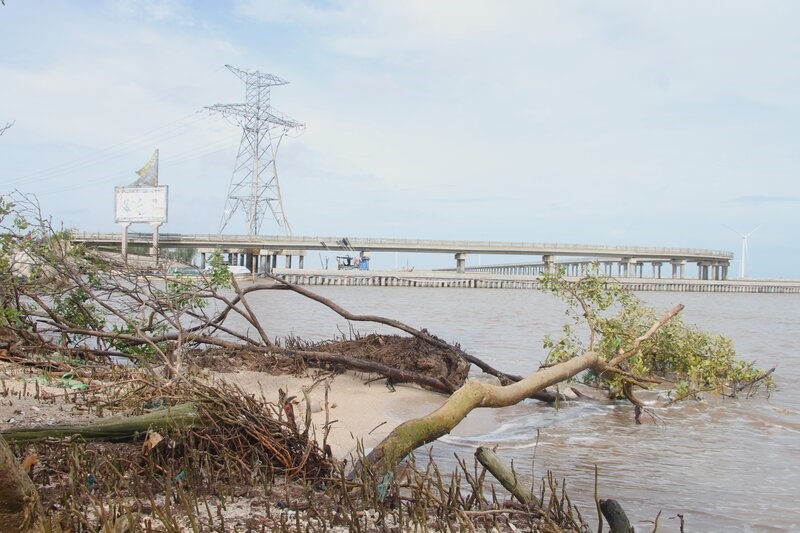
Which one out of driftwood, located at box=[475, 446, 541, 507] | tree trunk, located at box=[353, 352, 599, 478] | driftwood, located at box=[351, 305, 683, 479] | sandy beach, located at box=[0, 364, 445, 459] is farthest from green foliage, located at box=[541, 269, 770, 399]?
driftwood, located at box=[475, 446, 541, 507]

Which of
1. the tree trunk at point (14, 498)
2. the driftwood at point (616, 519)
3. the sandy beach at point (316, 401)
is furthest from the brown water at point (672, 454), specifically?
the tree trunk at point (14, 498)

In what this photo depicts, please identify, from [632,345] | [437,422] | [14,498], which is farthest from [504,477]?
[632,345]

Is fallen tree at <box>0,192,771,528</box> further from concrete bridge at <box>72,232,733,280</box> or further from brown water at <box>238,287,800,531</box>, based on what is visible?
concrete bridge at <box>72,232,733,280</box>

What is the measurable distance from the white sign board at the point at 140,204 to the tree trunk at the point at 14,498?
69637 millimetres

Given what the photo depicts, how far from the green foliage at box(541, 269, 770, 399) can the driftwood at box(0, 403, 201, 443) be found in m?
5.72

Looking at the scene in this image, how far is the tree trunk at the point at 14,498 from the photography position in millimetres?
2734

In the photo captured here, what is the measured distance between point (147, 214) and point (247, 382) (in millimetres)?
65232

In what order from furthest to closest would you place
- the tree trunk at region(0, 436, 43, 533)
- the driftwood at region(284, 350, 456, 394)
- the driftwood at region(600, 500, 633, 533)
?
1. the driftwood at region(284, 350, 456, 394)
2. the driftwood at region(600, 500, 633, 533)
3. the tree trunk at region(0, 436, 43, 533)

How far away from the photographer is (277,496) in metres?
4.36

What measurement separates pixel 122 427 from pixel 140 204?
69604mm

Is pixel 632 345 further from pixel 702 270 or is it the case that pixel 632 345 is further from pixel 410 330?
pixel 702 270

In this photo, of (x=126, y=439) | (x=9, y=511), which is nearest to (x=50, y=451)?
(x=126, y=439)

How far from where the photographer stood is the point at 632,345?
8914 mm

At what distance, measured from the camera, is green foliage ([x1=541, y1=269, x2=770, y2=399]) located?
959cm
